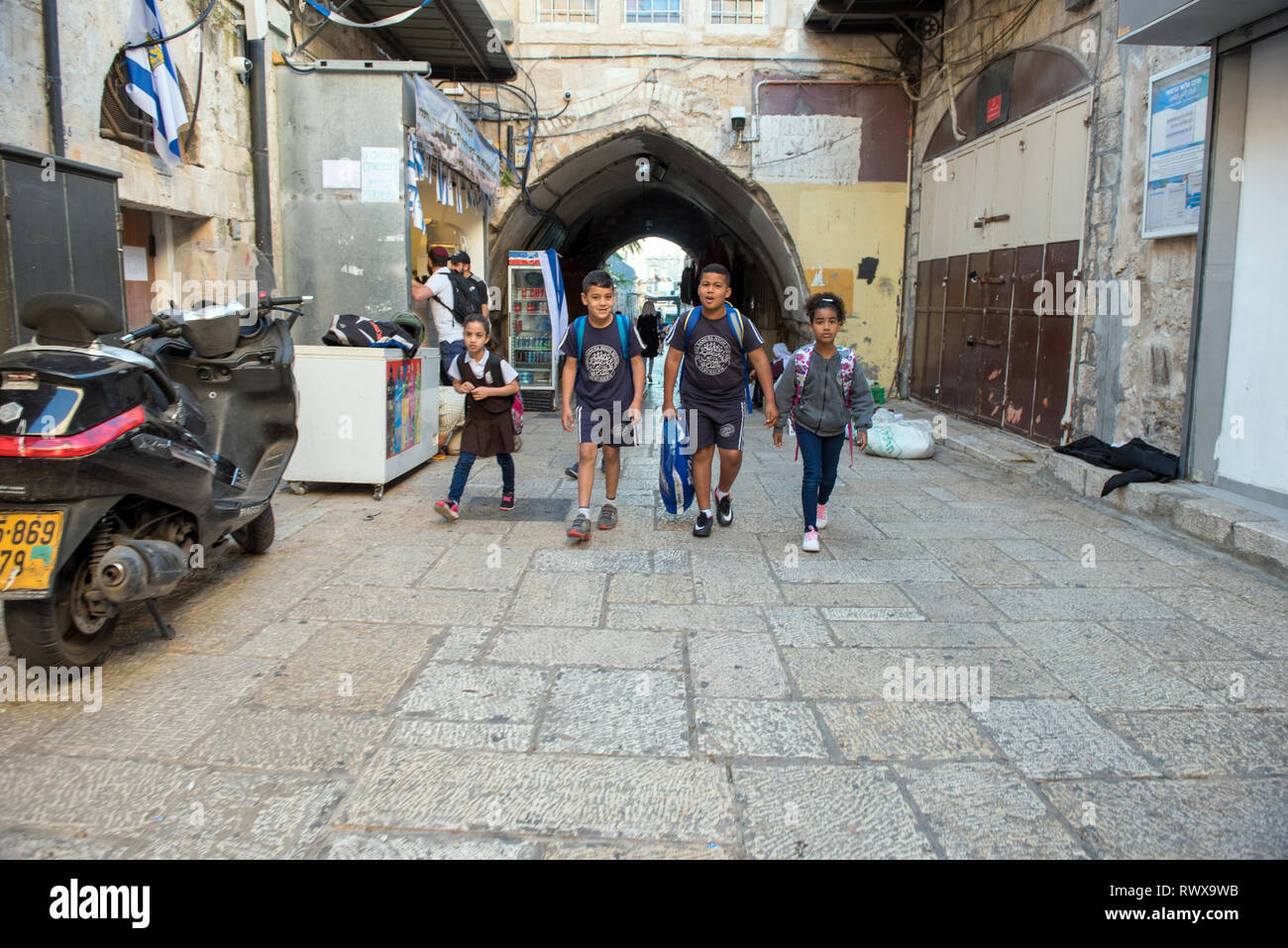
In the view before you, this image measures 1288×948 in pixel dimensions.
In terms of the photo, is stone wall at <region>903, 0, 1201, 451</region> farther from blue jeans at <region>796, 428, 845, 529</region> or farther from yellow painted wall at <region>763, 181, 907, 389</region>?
yellow painted wall at <region>763, 181, 907, 389</region>

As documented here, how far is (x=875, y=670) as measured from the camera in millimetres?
3463

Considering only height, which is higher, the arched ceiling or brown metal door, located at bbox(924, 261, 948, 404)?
the arched ceiling

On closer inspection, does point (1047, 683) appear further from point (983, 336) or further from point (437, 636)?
point (983, 336)

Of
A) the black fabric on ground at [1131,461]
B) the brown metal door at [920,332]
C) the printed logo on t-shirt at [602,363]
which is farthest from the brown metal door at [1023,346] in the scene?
the printed logo on t-shirt at [602,363]

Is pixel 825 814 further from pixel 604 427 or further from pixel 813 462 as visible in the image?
pixel 604 427

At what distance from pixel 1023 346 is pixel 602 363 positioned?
16.6 feet

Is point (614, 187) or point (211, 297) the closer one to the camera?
point (211, 297)

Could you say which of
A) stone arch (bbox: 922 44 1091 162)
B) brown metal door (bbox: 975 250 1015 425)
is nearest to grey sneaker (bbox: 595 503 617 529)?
brown metal door (bbox: 975 250 1015 425)

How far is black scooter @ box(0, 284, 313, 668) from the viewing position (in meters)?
3.01

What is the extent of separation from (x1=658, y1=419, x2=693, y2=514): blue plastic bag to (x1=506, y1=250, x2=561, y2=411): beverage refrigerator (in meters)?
7.50

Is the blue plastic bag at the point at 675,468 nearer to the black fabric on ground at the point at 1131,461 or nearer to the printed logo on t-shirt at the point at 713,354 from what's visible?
the printed logo on t-shirt at the point at 713,354

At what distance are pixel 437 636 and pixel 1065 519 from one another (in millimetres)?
4357

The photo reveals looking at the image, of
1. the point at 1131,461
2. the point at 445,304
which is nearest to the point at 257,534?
the point at 445,304
